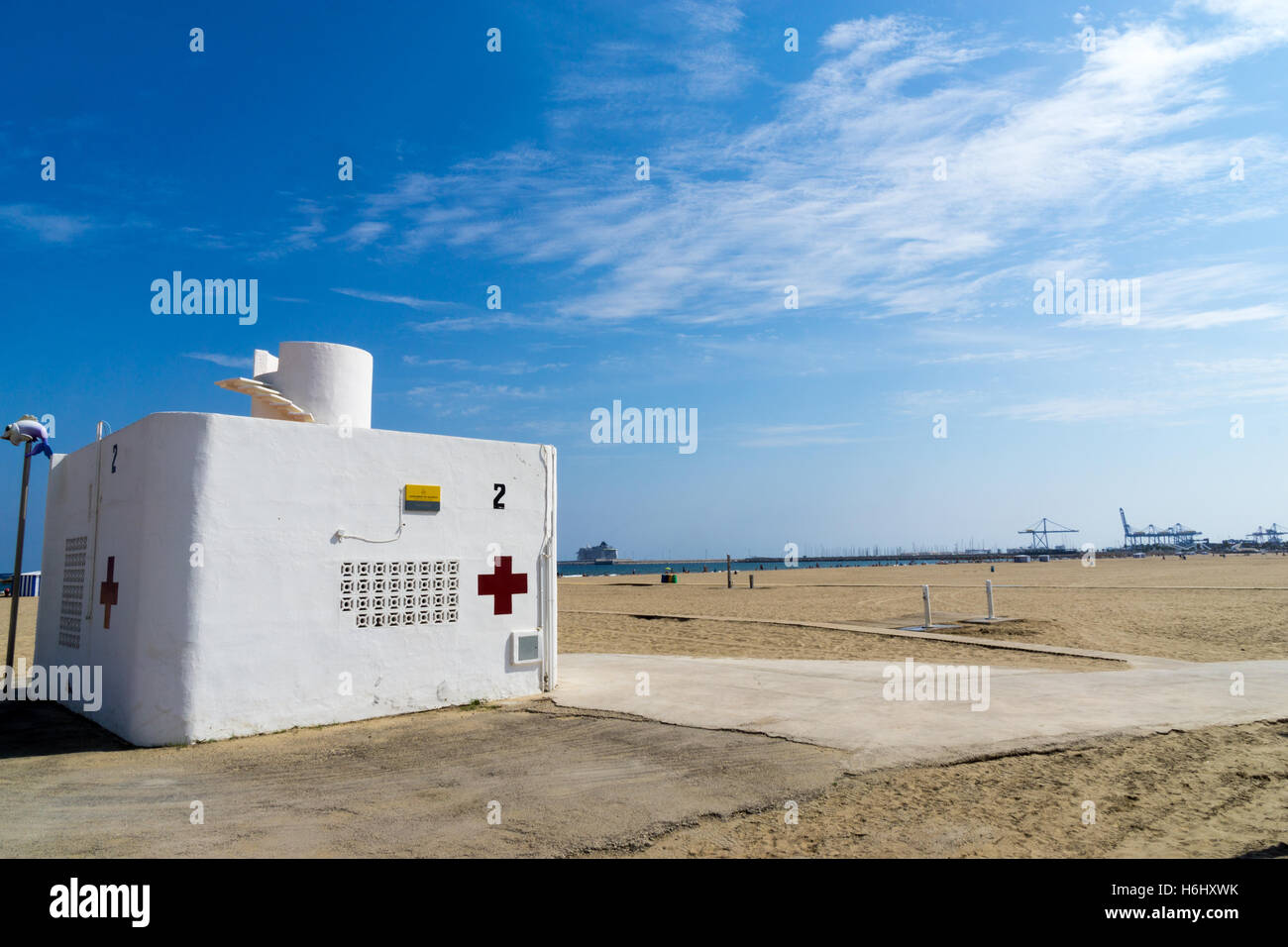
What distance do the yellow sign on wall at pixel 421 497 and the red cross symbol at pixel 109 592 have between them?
10.0 ft

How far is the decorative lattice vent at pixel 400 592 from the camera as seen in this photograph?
8266 millimetres

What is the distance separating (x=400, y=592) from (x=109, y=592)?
119 inches

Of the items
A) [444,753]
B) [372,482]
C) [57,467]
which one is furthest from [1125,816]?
[57,467]

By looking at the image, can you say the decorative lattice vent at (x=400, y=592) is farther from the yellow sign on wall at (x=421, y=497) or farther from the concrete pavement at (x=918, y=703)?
the concrete pavement at (x=918, y=703)

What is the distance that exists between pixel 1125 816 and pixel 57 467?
41.5 ft

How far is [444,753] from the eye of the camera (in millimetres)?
6988

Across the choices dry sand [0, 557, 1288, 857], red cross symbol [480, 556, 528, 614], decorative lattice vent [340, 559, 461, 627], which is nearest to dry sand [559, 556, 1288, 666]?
red cross symbol [480, 556, 528, 614]

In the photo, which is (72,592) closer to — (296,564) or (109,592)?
(109,592)

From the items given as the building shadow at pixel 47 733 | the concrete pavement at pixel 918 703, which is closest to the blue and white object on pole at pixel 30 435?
the building shadow at pixel 47 733

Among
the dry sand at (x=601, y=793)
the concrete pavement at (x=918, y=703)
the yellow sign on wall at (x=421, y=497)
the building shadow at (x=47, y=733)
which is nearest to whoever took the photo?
the dry sand at (x=601, y=793)

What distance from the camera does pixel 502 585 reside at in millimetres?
9422
